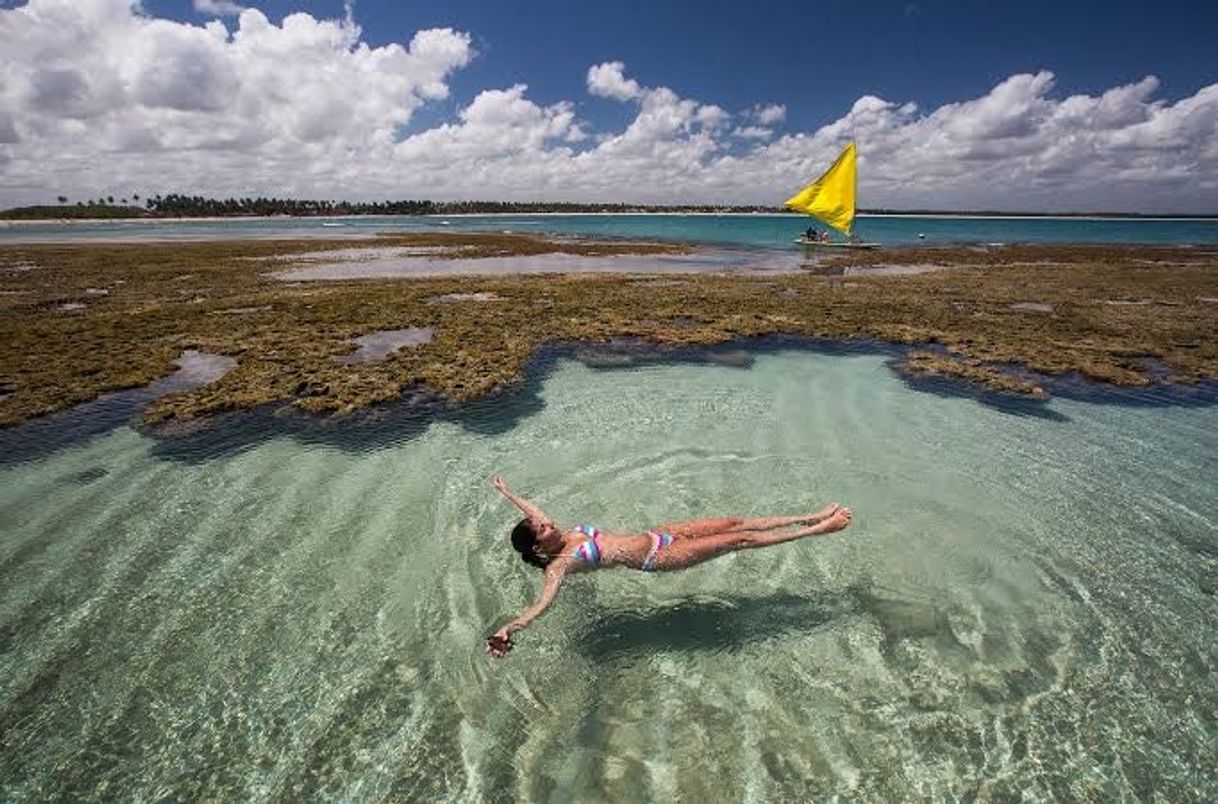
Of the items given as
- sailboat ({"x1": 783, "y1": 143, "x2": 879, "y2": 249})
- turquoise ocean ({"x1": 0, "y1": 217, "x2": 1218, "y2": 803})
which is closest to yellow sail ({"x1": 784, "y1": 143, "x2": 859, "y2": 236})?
sailboat ({"x1": 783, "y1": 143, "x2": 879, "y2": 249})

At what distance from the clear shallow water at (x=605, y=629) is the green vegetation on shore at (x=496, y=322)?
4.98 m

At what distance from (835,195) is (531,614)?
50537mm

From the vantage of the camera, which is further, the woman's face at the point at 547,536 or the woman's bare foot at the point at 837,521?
the woman's bare foot at the point at 837,521

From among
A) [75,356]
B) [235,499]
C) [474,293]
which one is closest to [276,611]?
[235,499]

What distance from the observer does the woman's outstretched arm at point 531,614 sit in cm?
567

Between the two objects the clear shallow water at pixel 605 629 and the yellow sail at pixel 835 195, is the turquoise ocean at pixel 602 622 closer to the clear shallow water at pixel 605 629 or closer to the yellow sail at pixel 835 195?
the clear shallow water at pixel 605 629

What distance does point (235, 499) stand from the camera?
1051 cm

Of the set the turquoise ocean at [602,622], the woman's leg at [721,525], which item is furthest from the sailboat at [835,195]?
the woman's leg at [721,525]

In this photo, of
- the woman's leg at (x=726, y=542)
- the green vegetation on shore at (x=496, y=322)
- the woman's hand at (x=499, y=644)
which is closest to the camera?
the woman's hand at (x=499, y=644)

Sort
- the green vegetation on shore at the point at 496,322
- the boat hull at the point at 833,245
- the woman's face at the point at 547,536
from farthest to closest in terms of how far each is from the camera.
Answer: the boat hull at the point at 833,245, the green vegetation on shore at the point at 496,322, the woman's face at the point at 547,536

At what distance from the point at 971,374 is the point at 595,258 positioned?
47385 mm

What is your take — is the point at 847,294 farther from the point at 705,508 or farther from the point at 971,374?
the point at 705,508

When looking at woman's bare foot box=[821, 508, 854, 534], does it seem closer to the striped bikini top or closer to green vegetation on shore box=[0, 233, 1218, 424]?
the striped bikini top

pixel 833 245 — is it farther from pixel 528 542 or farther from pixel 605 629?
pixel 528 542
